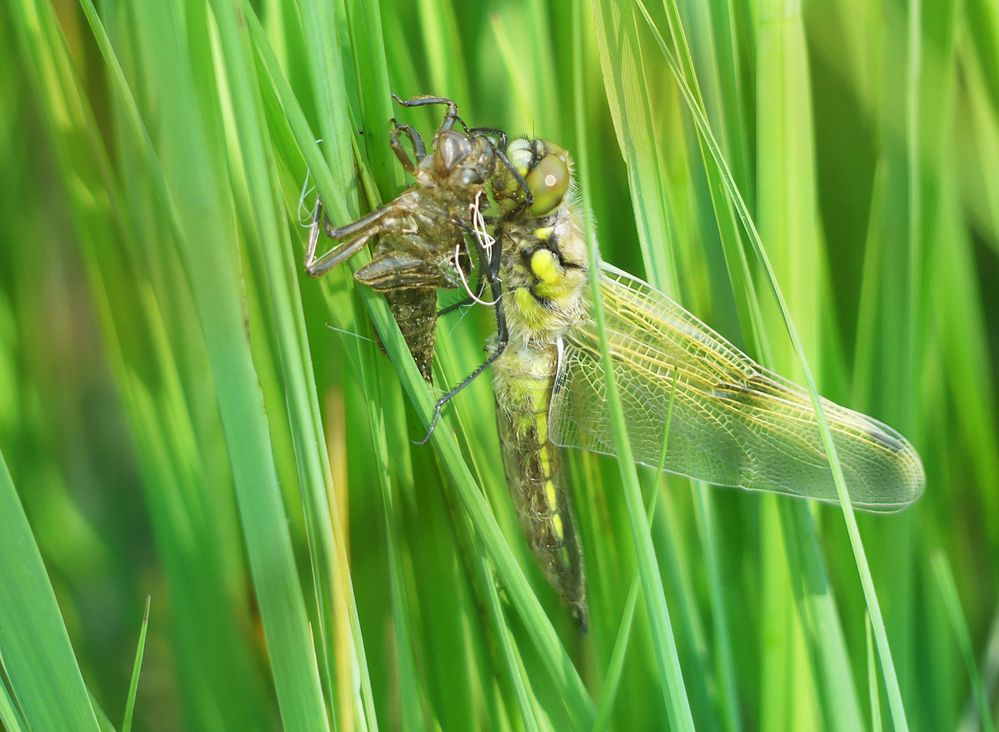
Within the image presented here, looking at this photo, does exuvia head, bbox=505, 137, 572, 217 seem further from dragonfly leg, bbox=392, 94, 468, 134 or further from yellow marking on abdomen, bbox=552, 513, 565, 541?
yellow marking on abdomen, bbox=552, 513, 565, 541

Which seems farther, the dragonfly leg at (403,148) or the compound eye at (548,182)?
the compound eye at (548,182)

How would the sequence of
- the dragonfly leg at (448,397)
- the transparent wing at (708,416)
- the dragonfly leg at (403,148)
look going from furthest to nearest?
the transparent wing at (708,416)
the dragonfly leg at (403,148)
the dragonfly leg at (448,397)

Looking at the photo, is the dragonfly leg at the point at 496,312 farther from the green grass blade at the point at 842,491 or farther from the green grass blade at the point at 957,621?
the green grass blade at the point at 957,621

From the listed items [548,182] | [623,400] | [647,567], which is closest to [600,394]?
[623,400]

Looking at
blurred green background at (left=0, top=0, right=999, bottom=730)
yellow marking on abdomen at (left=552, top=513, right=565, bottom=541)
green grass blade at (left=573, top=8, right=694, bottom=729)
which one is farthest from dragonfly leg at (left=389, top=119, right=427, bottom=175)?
yellow marking on abdomen at (left=552, top=513, right=565, bottom=541)

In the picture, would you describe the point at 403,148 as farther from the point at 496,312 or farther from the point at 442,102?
the point at 496,312

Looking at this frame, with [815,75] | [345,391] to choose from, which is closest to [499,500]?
[345,391]

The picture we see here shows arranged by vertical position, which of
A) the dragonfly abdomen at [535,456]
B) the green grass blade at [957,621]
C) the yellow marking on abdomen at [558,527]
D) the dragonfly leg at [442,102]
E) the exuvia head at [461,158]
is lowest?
the green grass blade at [957,621]

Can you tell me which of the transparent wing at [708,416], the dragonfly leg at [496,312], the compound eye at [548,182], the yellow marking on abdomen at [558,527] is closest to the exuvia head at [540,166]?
the compound eye at [548,182]
